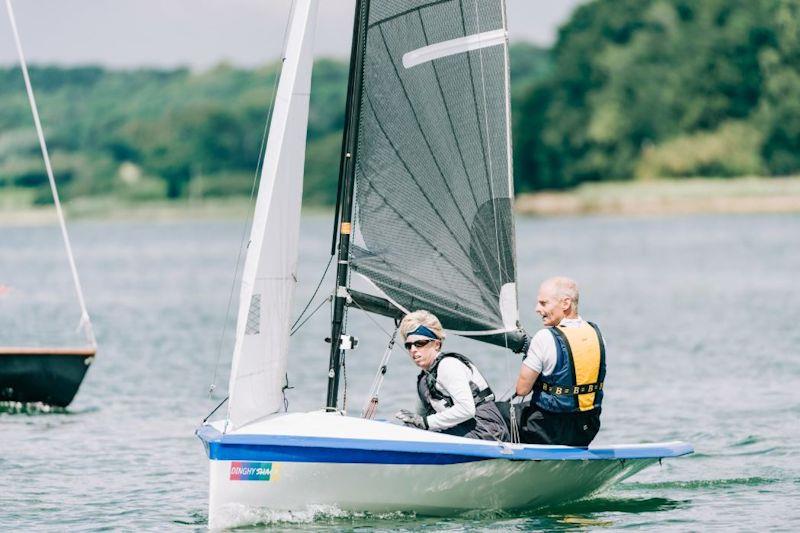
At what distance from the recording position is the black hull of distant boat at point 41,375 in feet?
50.4

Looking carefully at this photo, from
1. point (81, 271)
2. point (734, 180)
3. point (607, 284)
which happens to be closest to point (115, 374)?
point (607, 284)

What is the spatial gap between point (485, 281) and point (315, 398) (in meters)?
7.15

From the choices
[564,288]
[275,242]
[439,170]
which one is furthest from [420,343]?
[439,170]

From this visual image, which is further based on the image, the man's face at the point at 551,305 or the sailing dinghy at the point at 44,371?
the sailing dinghy at the point at 44,371

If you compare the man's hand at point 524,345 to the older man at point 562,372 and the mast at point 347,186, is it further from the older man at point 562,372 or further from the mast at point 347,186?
the mast at point 347,186

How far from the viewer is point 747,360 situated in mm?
19562

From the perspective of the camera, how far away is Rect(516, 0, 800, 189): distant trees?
90.5 m

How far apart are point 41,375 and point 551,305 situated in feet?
24.9

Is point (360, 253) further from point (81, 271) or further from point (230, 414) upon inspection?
point (81, 271)

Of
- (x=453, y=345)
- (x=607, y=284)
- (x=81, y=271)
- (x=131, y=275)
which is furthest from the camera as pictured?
(x=81, y=271)

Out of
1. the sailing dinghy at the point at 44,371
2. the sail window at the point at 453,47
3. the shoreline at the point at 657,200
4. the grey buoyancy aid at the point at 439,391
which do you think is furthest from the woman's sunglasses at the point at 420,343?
the shoreline at the point at 657,200

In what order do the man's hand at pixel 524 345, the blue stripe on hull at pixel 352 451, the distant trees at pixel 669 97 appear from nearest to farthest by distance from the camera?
the blue stripe on hull at pixel 352 451 < the man's hand at pixel 524 345 < the distant trees at pixel 669 97

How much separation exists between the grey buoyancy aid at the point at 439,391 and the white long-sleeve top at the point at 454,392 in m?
0.03

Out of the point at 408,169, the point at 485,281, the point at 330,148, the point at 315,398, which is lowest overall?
the point at 315,398
